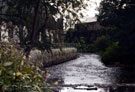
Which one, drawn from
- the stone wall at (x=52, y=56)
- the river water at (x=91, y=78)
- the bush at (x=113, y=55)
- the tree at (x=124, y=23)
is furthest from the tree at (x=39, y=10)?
the bush at (x=113, y=55)

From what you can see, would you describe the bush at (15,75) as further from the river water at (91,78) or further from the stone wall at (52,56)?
the stone wall at (52,56)

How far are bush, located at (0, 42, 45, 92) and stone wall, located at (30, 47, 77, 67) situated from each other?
8.95 metres

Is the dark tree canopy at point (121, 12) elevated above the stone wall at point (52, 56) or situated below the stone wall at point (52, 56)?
above

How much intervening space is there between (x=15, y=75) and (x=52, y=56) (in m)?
17.7

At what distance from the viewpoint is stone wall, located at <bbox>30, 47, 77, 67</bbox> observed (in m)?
17.3

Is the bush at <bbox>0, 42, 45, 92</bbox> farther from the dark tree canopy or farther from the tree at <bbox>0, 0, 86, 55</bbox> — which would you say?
the dark tree canopy

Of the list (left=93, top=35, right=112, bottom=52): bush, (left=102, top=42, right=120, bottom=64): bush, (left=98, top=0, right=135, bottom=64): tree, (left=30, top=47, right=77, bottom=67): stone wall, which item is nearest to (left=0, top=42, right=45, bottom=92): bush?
(left=30, top=47, right=77, bottom=67): stone wall

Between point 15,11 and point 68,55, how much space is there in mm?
19845

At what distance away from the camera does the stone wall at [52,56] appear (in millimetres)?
17275

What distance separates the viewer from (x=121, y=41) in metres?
24.3

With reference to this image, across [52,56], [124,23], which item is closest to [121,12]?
[124,23]

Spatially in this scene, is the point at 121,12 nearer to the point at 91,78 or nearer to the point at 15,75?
the point at 91,78

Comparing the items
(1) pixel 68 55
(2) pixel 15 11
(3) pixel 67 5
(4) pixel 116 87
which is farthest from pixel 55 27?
(1) pixel 68 55

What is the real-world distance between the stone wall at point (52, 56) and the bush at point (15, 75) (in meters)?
8.95
